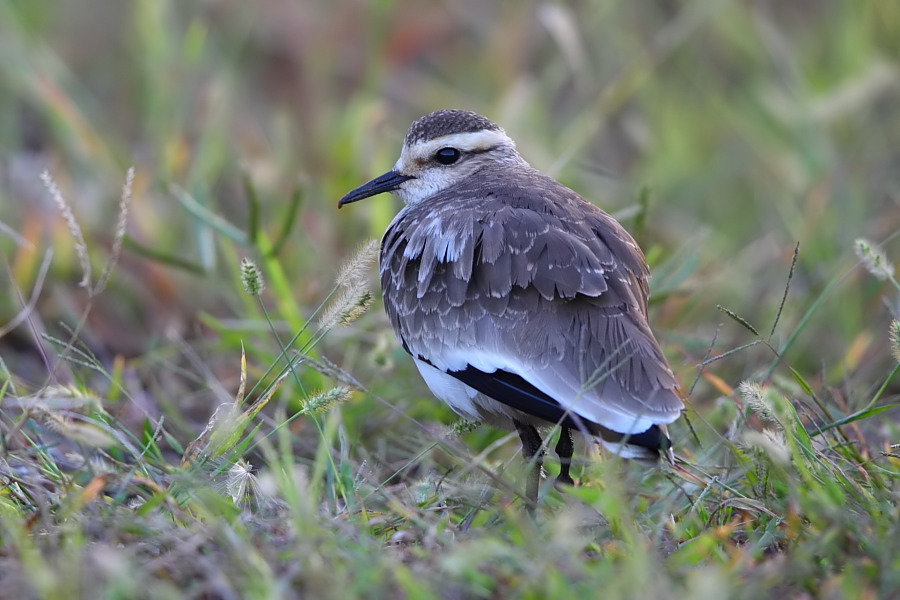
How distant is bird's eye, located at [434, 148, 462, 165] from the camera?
16.0ft

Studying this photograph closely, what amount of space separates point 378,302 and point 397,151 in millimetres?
2074

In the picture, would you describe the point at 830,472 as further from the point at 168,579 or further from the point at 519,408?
the point at 168,579

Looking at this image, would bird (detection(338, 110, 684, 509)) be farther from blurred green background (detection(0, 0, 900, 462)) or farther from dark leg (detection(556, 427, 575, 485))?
blurred green background (detection(0, 0, 900, 462))

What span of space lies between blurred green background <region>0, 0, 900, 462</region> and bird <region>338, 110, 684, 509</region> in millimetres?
354

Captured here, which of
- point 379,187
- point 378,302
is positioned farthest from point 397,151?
point 379,187

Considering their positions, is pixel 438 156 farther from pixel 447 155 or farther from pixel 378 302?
pixel 378 302

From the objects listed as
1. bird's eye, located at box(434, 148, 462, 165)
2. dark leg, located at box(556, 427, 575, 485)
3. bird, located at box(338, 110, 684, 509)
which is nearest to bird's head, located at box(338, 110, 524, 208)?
bird's eye, located at box(434, 148, 462, 165)

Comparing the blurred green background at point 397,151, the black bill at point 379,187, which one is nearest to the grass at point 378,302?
the blurred green background at point 397,151

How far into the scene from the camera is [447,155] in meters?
4.87

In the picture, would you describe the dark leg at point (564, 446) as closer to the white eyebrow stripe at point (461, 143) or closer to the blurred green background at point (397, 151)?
the blurred green background at point (397, 151)

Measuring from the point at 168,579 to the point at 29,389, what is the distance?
220cm

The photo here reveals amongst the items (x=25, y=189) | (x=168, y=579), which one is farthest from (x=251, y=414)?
(x=25, y=189)

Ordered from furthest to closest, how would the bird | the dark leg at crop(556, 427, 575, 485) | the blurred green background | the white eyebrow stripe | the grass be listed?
the blurred green background → the white eyebrow stripe → the dark leg at crop(556, 427, 575, 485) → the bird → the grass

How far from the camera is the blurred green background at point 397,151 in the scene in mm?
5309
